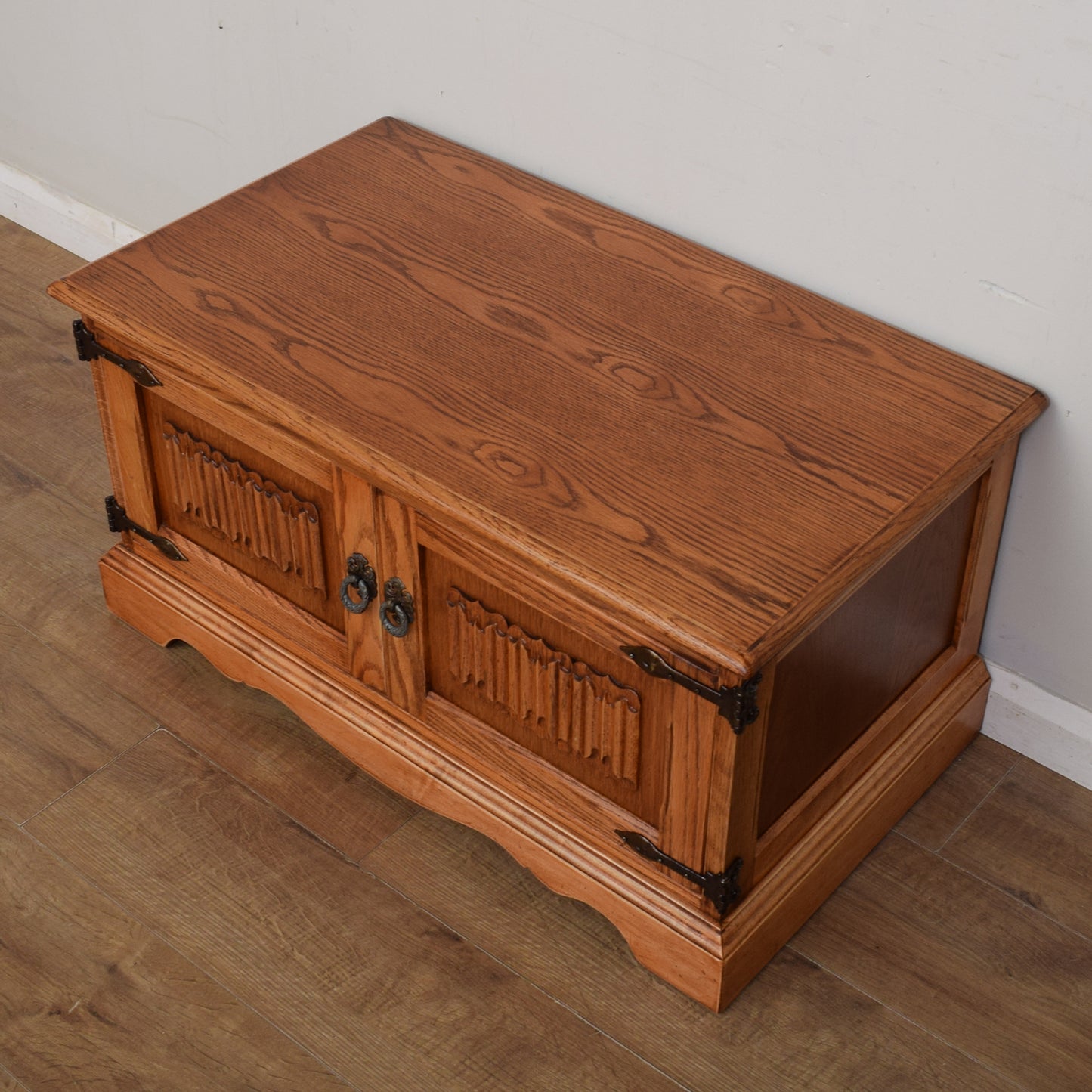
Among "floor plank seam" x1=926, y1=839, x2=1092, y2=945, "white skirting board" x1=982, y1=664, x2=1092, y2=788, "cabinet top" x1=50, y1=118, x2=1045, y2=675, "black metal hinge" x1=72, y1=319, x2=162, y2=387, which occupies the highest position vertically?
"cabinet top" x1=50, y1=118, x2=1045, y2=675

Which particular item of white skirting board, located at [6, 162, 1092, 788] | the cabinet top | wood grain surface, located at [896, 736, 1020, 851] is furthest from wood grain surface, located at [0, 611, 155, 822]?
white skirting board, located at [6, 162, 1092, 788]

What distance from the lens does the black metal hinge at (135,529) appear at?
200 cm

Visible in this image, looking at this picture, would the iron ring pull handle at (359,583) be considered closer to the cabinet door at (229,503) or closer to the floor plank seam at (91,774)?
the cabinet door at (229,503)

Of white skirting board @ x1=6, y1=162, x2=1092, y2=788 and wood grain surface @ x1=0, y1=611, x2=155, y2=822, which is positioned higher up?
white skirting board @ x1=6, y1=162, x2=1092, y2=788

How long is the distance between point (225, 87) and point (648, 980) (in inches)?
60.3

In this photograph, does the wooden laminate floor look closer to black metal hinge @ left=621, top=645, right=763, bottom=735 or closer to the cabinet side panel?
the cabinet side panel

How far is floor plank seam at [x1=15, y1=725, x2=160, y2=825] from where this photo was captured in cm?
187

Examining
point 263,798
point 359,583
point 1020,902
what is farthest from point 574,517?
point 1020,902

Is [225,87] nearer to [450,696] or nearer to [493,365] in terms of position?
[493,365]

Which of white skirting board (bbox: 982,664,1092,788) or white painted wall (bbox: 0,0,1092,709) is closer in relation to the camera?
white painted wall (bbox: 0,0,1092,709)

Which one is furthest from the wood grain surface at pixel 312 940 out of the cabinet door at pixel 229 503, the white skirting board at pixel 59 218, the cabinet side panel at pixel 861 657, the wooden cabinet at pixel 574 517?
the white skirting board at pixel 59 218

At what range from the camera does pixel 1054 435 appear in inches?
67.4

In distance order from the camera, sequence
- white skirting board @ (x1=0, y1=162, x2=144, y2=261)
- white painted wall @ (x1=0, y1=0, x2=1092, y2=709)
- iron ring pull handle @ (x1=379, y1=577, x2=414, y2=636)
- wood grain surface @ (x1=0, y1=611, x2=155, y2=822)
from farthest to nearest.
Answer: white skirting board @ (x1=0, y1=162, x2=144, y2=261) → wood grain surface @ (x1=0, y1=611, x2=155, y2=822) → iron ring pull handle @ (x1=379, y1=577, x2=414, y2=636) → white painted wall @ (x1=0, y1=0, x2=1092, y2=709)

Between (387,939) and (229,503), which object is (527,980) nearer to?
(387,939)
